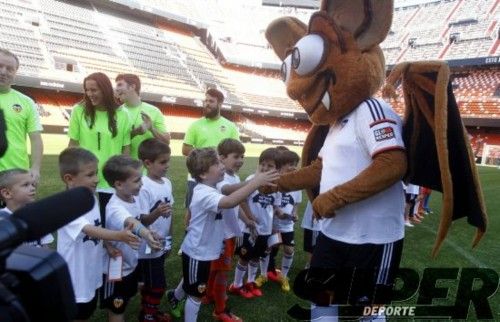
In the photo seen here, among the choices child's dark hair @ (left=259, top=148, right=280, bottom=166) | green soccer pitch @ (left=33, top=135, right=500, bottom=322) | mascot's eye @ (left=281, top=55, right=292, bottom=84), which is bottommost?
green soccer pitch @ (left=33, top=135, right=500, bottom=322)

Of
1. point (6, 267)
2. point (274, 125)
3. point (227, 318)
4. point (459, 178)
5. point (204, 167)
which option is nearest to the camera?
point (6, 267)

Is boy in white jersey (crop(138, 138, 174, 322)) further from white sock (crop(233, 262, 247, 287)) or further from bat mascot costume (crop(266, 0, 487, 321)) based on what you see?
bat mascot costume (crop(266, 0, 487, 321))

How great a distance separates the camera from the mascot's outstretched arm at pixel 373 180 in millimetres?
2139

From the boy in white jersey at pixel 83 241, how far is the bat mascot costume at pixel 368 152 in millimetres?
1158

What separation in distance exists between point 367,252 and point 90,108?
274cm

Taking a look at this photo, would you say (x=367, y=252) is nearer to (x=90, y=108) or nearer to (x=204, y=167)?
(x=204, y=167)

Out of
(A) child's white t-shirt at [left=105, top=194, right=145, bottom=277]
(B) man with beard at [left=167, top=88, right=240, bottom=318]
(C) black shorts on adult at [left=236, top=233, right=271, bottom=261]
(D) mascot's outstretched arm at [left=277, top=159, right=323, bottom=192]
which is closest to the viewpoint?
(A) child's white t-shirt at [left=105, top=194, right=145, bottom=277]

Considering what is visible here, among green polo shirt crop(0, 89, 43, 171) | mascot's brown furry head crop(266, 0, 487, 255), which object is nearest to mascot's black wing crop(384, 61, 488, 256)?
mascot's brown furry head crop(266, 0, 487, 255)

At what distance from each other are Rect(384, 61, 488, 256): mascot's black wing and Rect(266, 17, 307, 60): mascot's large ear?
0.87 meters

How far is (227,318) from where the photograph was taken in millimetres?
3297

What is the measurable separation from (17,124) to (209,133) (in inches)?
83.6

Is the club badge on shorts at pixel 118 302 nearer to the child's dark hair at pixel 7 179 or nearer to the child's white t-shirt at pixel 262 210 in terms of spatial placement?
the child's dark hair at pixel 7 179

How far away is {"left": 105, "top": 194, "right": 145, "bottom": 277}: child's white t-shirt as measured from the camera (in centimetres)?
253

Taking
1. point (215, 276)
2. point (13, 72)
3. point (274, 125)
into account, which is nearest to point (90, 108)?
point (13, 72)
